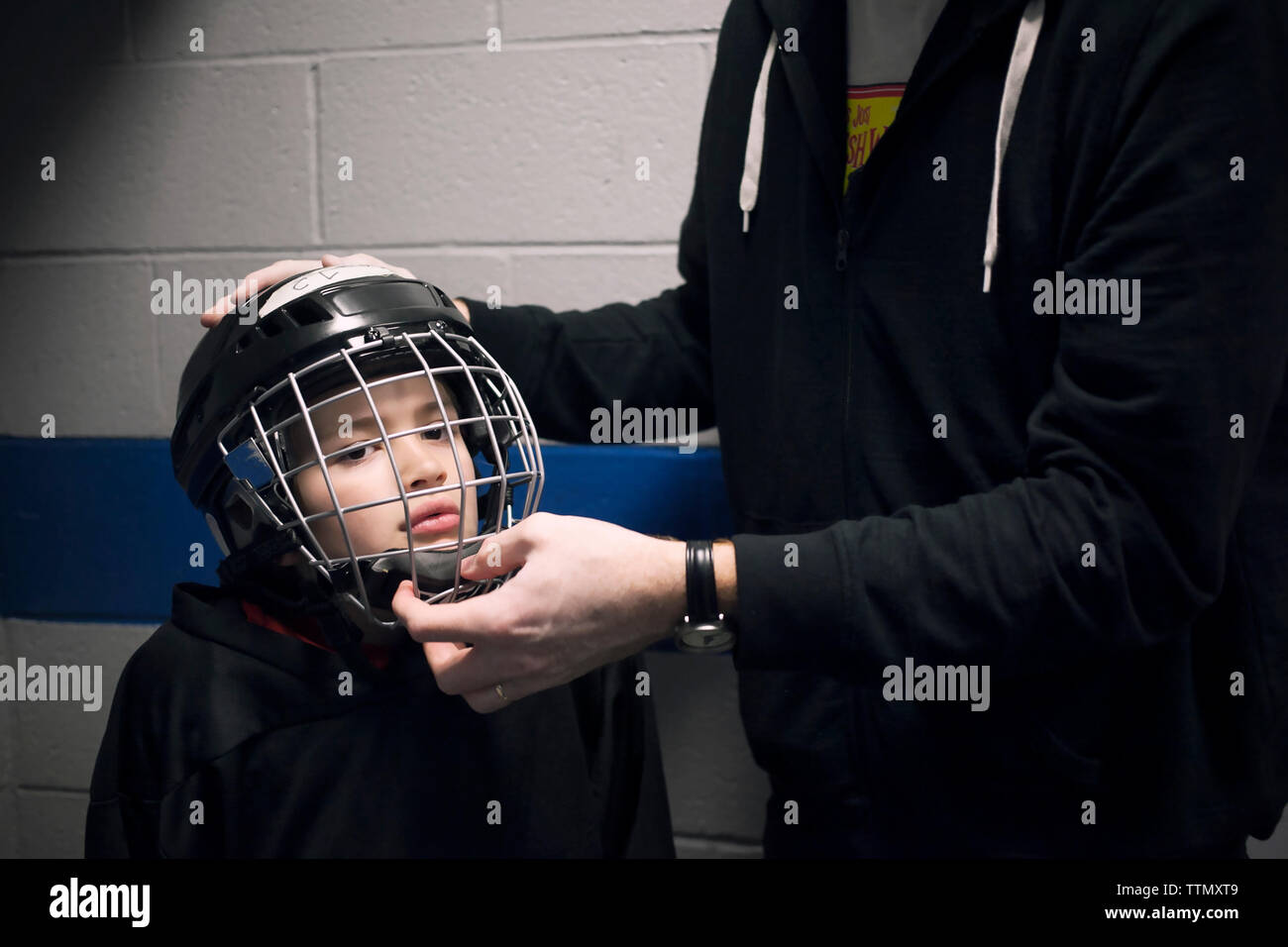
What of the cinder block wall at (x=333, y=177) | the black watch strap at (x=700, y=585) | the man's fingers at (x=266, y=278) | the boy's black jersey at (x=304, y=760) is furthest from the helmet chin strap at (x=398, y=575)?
the cinder block wall at (x=333, y=177)

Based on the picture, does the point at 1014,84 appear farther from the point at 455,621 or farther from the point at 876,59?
the point at 455,621

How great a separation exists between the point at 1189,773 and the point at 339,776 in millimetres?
837

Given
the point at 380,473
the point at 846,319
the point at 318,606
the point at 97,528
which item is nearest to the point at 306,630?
the point at 318,606

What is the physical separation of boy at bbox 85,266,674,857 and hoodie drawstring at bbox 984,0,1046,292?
1.61 ft

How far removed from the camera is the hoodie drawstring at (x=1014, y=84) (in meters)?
0.86

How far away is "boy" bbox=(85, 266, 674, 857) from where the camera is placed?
876 millimetres

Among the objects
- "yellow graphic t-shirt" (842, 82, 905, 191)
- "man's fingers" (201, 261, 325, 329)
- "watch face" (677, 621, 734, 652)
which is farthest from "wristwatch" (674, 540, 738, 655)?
"man's fingers" (201, 261, 325, 329)

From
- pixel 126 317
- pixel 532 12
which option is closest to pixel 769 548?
pixel 532 12

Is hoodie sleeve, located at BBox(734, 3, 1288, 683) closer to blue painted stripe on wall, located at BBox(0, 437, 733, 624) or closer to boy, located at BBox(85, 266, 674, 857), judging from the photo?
boy, located at BBox(85, 266, 674, 857)

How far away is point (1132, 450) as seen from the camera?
77 centimetres

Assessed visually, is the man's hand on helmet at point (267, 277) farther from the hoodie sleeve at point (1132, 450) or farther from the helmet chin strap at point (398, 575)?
the hoodie sleeve at point (1132, 450)

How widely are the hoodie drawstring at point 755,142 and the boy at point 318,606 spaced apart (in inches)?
14.2
